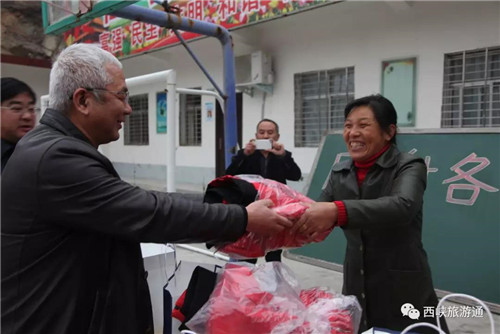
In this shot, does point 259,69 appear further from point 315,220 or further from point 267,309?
point 267,309

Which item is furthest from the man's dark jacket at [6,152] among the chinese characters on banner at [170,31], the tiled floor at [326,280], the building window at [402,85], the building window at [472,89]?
the building window at [472,89]

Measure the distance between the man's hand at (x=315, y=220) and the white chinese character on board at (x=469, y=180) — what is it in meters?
2.31

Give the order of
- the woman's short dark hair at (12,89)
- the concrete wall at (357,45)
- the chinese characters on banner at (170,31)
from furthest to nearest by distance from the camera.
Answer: the chinese characters on banner at (170,31)
the concrete wall at (357,45)
the woman's short dark hair at (12,89)

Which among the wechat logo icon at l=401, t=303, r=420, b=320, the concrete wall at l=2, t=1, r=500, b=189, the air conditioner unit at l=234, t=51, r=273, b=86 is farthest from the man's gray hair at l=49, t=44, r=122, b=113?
the air conditioner unit at l=234, t=51, r=273, b=86

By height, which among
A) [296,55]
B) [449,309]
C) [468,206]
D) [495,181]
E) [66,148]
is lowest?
[449,309]

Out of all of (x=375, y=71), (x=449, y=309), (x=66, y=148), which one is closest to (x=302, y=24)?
(x=375, y=71)

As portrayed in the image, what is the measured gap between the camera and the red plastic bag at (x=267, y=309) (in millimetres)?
1024

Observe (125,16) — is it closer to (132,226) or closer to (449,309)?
(132,226)

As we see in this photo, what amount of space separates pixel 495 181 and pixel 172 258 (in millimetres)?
2647

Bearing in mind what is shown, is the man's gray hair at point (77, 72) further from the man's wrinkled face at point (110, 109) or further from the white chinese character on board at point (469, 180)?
the white chinese character on board at point (469, 180)

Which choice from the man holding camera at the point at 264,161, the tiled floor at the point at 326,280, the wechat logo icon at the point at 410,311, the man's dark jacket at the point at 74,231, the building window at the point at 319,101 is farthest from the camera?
the building window at the point at 319,101

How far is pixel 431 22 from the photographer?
541 cm

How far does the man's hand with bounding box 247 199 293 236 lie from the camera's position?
116cm

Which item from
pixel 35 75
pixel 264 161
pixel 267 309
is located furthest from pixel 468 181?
pixel 35 75
